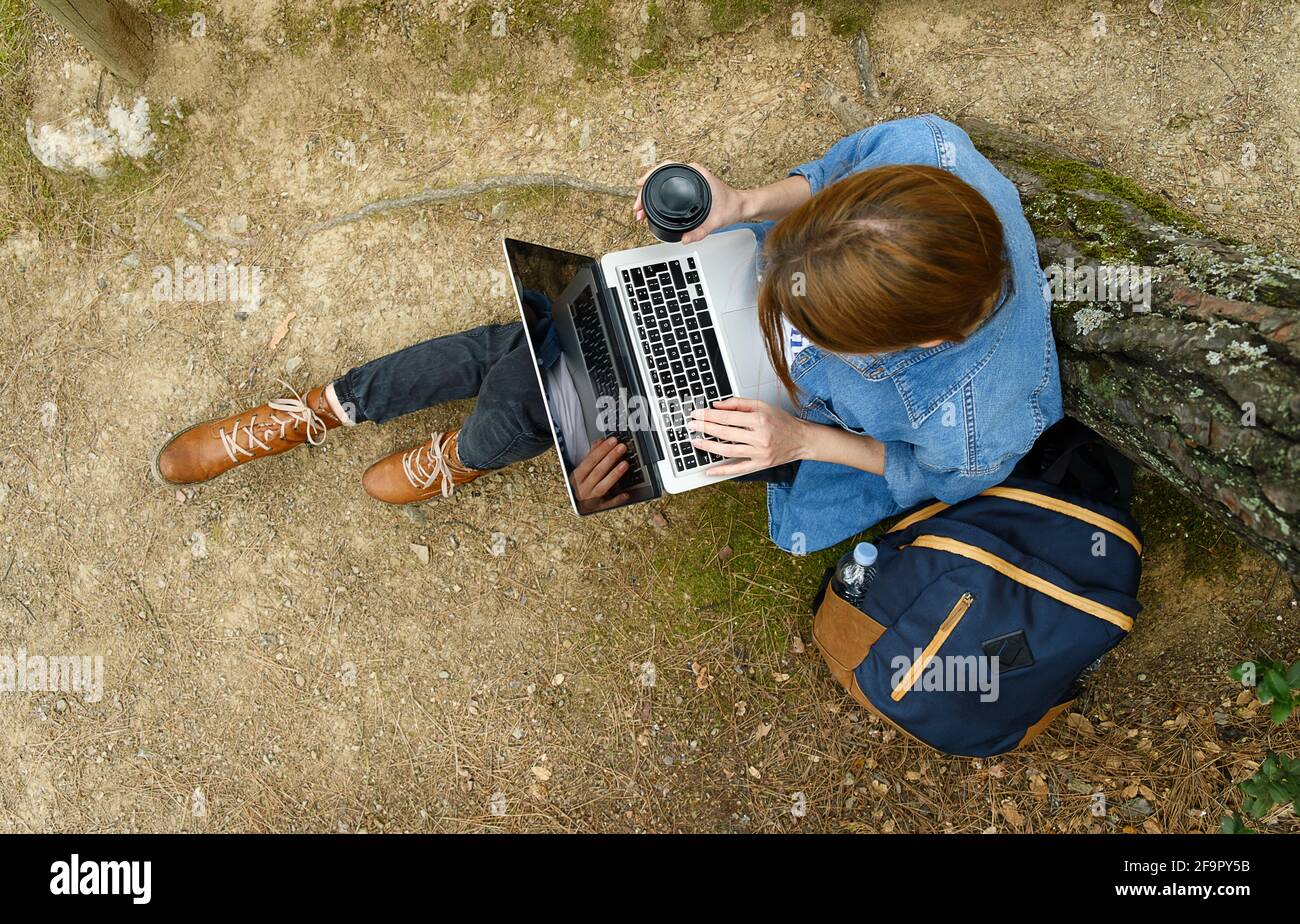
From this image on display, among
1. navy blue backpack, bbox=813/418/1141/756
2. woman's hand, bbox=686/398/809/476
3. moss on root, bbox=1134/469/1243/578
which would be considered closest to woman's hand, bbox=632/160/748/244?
woman's hand, bbox=686/398/809/476

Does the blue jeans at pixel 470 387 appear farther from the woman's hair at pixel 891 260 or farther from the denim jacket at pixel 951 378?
the woman's hair at pixel 891 260

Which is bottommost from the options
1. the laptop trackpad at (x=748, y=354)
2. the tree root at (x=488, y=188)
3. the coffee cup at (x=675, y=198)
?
the laptop trackpad at (x=748, y=354)

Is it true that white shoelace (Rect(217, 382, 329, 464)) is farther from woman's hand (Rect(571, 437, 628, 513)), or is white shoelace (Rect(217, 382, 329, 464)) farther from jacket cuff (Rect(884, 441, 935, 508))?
jacket cuff (Rect(884, 441, 935, 508))

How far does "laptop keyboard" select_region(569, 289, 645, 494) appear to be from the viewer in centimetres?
236

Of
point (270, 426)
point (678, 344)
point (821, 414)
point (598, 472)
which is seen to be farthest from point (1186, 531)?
point (270, 426)

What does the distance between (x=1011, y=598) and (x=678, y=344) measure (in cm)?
124

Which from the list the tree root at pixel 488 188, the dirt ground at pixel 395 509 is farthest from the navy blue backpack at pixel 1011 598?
the tree root at pixel 488 188

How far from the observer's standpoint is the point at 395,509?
122 inches

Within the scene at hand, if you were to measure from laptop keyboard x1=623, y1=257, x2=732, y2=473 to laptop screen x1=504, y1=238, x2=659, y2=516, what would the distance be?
8 centimetres

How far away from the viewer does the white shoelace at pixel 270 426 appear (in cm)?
296

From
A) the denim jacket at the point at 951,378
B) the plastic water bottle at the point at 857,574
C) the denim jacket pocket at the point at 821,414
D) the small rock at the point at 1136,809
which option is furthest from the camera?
the small rock at the point at 1136,809

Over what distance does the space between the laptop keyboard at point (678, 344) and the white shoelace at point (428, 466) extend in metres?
0.98

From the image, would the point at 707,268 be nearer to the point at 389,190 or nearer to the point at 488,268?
the point at 488,268

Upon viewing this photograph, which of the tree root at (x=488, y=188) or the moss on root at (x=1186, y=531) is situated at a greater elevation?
the tree root at (x=488, y=188)
